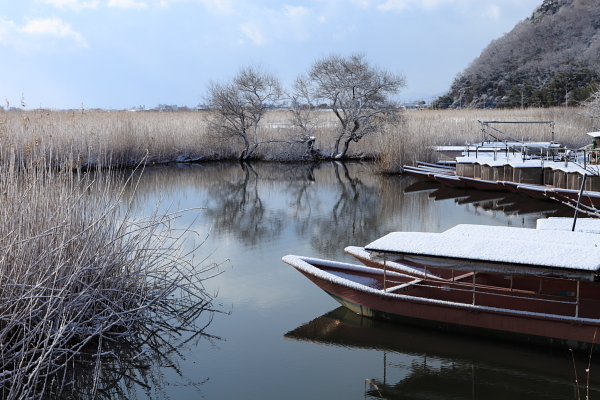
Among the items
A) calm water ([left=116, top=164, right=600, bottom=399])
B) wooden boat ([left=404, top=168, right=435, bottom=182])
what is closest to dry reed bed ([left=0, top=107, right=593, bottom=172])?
wooden boat ([left=404, top=168, right=435, bottom=182])

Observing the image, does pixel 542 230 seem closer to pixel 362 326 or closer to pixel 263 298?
pixel 362 326

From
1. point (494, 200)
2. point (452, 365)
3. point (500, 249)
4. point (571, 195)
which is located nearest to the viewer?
point (452, 365)

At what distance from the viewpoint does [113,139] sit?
21.5 metres

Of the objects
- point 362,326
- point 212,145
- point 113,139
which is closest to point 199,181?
point 113,139

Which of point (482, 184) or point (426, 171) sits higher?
point (426, 171)

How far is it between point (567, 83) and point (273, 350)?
4744 centimetres

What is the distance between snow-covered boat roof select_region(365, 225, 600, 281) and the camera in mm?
5258

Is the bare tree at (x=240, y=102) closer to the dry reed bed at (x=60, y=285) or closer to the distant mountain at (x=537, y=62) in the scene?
the dry reed bed at (x=60, y=285)

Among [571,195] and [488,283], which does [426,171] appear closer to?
[571,195]

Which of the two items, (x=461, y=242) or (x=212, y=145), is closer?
(x=461, y=242)

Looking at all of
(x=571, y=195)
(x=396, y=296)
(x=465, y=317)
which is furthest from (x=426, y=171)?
(x=465, y=317)

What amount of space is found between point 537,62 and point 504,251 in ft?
176

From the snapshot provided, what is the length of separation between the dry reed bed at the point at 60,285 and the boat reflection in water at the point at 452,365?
5.73 feet

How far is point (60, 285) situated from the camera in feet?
17.6
